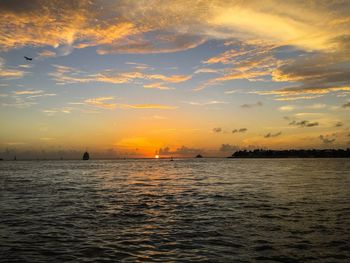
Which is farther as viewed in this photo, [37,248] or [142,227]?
[142,227]

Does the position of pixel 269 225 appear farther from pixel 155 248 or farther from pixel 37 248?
pixel 37 248

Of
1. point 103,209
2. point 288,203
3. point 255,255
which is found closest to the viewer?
point 255,255

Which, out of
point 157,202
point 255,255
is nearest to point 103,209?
point 157,202

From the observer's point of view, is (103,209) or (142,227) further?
(103,209)

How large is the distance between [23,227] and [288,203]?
864 inches

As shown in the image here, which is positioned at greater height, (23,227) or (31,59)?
(31,59)

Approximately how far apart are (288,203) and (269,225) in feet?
35.5

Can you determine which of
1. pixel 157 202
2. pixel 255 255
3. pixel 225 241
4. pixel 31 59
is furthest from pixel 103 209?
pixel 31 59

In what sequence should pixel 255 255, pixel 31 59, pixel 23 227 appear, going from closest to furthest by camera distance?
pixel 255 255 < pixel 23 227 < pixel 31 59

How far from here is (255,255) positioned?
13.8m

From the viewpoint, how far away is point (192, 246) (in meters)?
15.2

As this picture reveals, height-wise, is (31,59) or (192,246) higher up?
(31,59)

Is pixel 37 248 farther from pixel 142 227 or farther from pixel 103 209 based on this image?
pixel 103 209

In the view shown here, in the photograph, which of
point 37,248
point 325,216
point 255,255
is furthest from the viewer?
point 325,216
